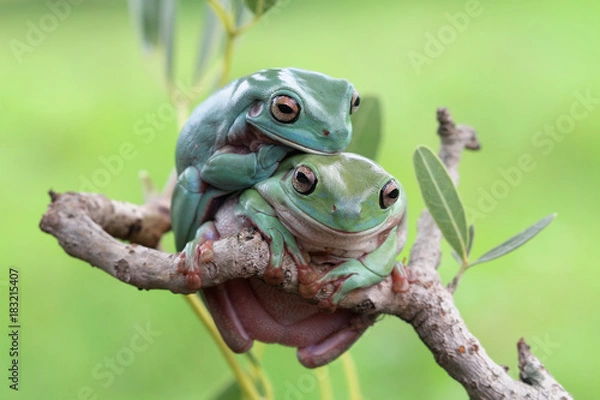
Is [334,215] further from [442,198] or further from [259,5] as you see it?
[259,5]

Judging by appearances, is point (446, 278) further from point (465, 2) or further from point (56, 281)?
point (465, 2)

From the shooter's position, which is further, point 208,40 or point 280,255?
point 208,40

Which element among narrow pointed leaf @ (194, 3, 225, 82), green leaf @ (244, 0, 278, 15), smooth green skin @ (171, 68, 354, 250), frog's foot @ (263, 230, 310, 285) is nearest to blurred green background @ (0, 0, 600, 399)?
narrow pointed leaf @ (194, 3, 225, 82)

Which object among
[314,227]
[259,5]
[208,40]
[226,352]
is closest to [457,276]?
[314,227]

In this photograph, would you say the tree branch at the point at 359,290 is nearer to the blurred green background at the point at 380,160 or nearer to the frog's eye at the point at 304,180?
the frog's eye at the point at 304,180

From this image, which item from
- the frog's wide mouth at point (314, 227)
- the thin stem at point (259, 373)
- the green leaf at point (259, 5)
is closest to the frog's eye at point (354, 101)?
the frog's wide mouth at point (314, 227)

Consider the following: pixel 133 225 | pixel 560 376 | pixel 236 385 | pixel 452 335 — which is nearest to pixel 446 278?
pixel 560 376

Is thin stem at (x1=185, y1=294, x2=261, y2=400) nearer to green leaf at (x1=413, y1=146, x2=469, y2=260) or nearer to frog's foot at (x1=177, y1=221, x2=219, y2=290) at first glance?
frog's foot at (x1=177, y1=221, x2=219, y2=290)
